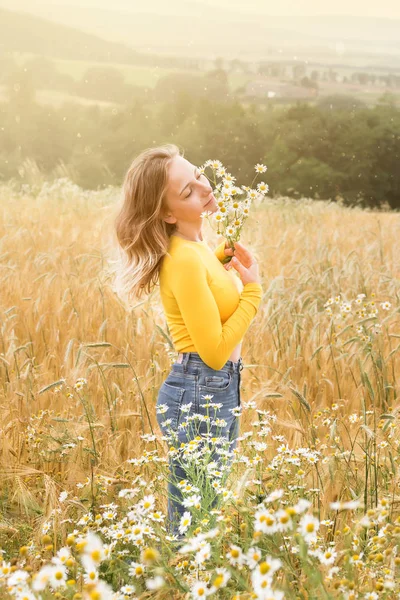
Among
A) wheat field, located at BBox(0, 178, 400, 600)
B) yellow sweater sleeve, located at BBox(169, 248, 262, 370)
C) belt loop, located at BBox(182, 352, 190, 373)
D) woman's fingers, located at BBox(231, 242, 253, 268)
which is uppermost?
woman's fingers, located at BBox(231, 242, 253, 268)

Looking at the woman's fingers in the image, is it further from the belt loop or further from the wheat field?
the wheat field

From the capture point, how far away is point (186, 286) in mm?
2191

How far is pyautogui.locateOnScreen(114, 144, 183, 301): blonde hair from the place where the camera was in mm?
2363

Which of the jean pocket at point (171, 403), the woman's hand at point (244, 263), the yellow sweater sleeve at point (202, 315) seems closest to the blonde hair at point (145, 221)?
the yellow sweater sleeve at point (202, 315)

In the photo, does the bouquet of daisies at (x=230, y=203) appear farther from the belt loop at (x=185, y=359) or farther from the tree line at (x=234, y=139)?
the tree line at (x=234, y=139)

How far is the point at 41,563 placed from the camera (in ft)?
6.55

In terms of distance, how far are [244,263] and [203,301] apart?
1.03 ft

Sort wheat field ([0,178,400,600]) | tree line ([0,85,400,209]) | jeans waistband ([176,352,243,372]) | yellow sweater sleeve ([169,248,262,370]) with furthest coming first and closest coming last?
tree line ([0,85,400,209]) < jeans waistband ([176,352,243,372]) < yellow sweater sleeve ([169,248,262,370]) < wheat field ([0,178,400,600])

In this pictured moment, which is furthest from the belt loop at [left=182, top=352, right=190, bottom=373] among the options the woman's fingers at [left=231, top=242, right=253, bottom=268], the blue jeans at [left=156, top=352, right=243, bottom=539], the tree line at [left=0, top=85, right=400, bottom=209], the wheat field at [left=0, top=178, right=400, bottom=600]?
the tree line at [left=0, top=85, right=400, bottom=209]

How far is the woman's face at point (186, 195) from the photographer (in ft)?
7.77

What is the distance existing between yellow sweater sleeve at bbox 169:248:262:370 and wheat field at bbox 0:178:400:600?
8.2 inches

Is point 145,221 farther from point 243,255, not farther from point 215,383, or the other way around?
point 215,383

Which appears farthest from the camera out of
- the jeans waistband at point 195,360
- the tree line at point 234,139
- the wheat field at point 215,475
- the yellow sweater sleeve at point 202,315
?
the tree line at point 234,139

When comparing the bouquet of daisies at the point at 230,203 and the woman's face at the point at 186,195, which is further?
the woman's face at the point at 186,195
